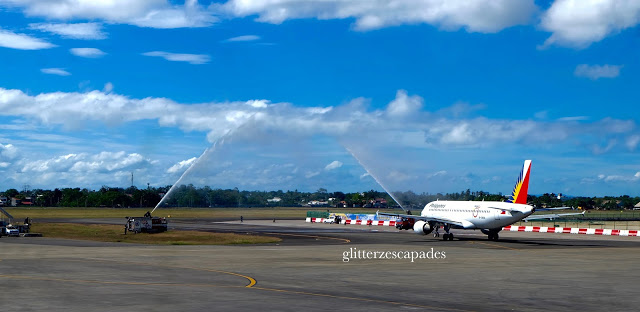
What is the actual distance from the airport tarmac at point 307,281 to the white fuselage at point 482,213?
38.9ft

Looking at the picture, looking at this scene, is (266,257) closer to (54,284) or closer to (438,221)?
(54,284)

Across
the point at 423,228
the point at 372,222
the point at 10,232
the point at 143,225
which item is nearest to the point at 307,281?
the point at 423,228

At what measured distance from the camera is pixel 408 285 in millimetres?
31438

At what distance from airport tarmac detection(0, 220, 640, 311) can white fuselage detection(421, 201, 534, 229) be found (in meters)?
11.9

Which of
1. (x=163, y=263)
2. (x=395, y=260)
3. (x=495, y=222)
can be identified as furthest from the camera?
(x=495, y=222)

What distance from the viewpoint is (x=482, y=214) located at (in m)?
68.9

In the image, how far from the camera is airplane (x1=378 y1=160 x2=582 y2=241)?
6675cm

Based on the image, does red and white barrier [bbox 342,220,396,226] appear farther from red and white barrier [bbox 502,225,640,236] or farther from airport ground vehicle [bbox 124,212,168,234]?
airport ground vehicle [bbox 124,212,168,234]

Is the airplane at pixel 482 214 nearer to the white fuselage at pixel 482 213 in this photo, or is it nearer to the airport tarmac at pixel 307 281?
the white fuselage at pixel 482 213

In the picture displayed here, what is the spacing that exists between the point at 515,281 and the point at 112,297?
20.0 metres

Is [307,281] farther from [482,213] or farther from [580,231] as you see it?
[580,231]

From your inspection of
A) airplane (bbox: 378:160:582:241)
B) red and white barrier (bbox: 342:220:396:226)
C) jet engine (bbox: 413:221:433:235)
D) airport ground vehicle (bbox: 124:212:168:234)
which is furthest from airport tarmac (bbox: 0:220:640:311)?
red and white barrier (bbox: 342:220:396:226)

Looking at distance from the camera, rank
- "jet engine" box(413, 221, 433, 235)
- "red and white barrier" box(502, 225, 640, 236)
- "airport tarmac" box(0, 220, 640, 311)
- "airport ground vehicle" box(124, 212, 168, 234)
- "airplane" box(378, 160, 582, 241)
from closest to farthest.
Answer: "airport tarmac" box(0, 220, 640, 311), "airplane" box(378, 160, 582, 241), "jet engine" box(413, 221, 433, 235), "airport ground vehicle" box(124, 212, 168, 234), "red and white barrier" box(502, 225, 640, 236)

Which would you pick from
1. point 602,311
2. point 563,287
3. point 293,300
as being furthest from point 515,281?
point 293,300
